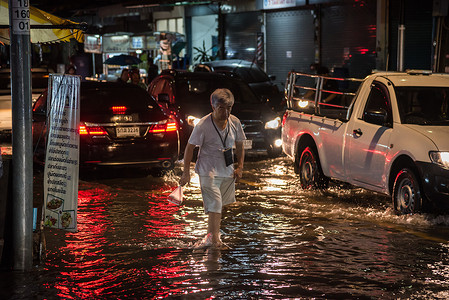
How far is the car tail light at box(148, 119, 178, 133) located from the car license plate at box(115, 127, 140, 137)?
0.87 feet

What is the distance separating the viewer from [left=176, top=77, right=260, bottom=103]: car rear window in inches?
616

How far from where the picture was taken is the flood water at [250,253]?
647 cm

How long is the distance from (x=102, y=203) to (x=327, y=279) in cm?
488

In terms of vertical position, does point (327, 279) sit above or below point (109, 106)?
below

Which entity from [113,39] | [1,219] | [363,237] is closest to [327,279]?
[363,237]

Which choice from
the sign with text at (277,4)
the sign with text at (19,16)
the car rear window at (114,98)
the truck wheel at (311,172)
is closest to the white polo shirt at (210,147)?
the sign with text at (19,16)

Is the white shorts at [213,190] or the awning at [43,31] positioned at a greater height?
the awning at [43,31]

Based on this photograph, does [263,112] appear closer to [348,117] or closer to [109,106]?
[109,106]

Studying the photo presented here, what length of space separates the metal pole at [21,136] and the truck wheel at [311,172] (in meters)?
5.67

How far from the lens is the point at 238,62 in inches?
1081

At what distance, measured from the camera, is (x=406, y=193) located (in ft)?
30.6

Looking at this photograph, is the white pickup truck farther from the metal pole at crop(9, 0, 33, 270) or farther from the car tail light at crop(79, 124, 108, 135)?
the metal pole at crop(9, 0, 33, 270)

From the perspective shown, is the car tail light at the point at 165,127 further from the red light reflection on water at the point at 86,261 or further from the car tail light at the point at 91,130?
the red light reflection on water at the point at 86,261

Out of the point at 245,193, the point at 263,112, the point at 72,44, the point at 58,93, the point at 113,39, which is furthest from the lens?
the point at 72,44
